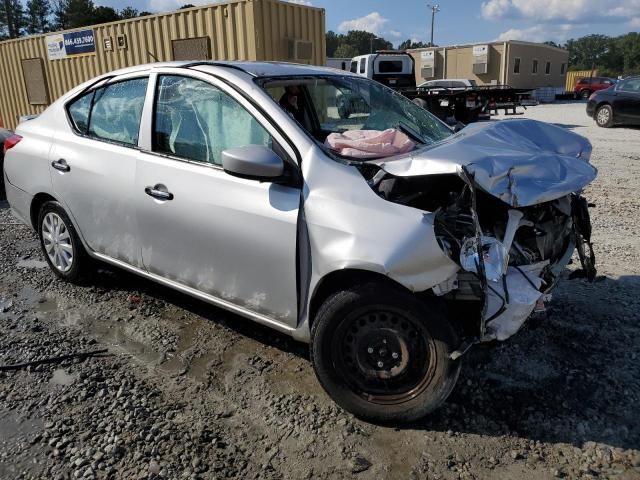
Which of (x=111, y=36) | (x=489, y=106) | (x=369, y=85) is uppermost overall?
(x=111, y=36)

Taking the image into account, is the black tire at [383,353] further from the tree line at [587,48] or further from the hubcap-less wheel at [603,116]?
the tree line at [587,48]

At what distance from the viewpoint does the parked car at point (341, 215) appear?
2.51m

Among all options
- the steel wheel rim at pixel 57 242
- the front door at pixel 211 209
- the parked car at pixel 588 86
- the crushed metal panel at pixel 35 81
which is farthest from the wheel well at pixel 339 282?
the parked car at pixel 588 86

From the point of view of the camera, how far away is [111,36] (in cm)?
1201

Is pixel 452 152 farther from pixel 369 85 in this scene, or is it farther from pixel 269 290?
pixel 369 85

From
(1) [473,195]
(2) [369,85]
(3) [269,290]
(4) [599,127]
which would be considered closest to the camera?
(1) [473,195]

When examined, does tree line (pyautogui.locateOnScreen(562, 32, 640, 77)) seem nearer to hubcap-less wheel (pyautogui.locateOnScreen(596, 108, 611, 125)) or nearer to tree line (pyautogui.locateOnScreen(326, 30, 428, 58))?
tree line (pyautogui.locateOnScreen(326, 30, 428, 58))

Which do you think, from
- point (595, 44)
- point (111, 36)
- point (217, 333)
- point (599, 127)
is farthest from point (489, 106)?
point (595, 44)

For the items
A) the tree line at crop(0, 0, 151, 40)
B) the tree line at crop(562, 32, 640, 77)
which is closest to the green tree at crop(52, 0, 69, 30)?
the tree line at crop(0, 0, 151, 40)

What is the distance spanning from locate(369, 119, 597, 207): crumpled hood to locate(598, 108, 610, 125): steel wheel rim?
14833 mm

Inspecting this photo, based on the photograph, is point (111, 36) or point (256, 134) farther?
point (111, 36)

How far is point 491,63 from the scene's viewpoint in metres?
39.8

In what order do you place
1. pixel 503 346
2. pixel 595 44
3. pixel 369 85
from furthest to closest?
pixel 595 44, pixel 369 85, pixel 503 346

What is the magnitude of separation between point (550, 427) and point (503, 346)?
0.80 m
